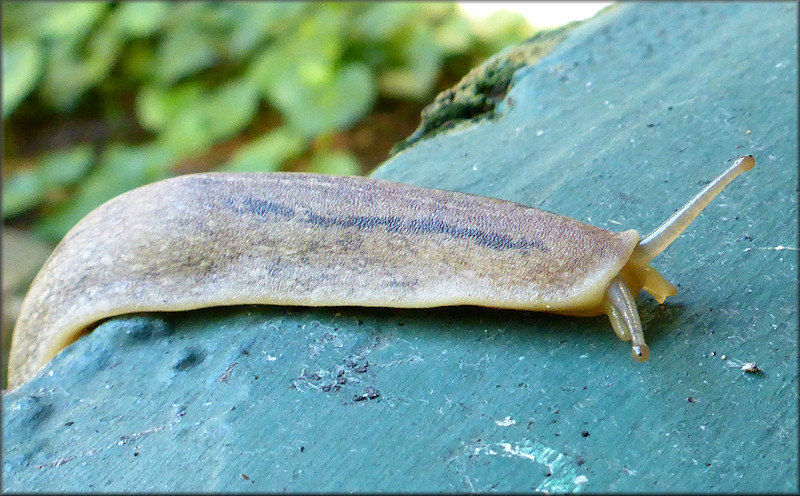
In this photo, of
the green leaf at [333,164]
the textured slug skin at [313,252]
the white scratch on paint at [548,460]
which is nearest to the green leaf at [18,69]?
the green leaf at [333,164]

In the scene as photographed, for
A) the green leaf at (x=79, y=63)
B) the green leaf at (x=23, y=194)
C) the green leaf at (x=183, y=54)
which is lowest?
the green leaf at (x=23, y=194)

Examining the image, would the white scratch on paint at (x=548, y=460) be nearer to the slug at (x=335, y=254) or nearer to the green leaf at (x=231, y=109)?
the slug at (x=335, y=254)

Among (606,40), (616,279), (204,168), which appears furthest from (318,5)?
(616,279)

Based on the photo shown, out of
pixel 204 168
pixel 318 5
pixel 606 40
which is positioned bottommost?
pixel 204 168

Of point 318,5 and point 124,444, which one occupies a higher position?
point 318,5

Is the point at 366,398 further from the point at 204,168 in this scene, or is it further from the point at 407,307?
the point at 204,168

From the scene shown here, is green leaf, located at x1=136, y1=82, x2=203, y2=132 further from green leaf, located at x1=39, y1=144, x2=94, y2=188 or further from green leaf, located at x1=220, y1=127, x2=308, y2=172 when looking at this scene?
green leaf, located at x1=220, y1=127, x2=308, y2=172

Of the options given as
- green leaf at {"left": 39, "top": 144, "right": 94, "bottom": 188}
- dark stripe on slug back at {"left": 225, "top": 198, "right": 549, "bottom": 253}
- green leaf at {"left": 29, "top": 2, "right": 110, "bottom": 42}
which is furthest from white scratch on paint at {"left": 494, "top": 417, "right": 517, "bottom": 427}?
green leaf at {"left": 29, "top": 2, "right": 110, "bottom": 42}

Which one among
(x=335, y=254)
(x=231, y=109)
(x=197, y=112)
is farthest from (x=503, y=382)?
(x=197, y=112)
